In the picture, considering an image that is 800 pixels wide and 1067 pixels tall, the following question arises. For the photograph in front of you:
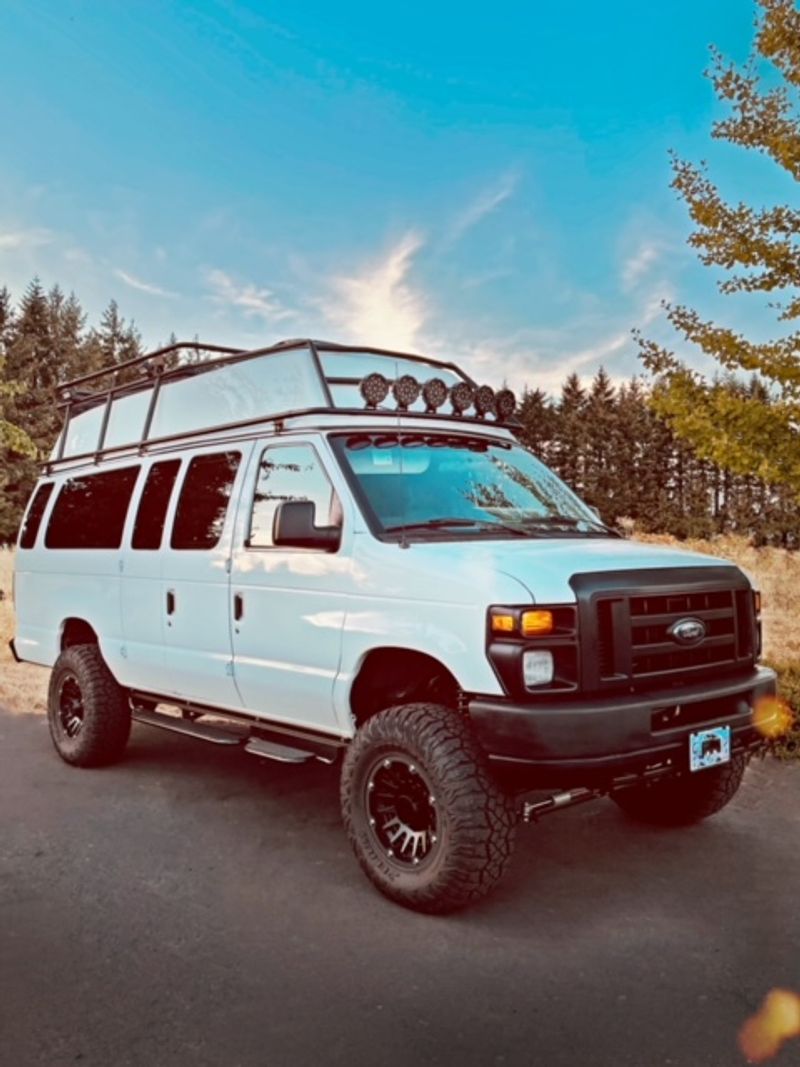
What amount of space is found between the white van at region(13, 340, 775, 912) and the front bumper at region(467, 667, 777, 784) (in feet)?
0.03

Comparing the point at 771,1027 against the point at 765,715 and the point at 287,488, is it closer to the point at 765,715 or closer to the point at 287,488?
the point at 765,715

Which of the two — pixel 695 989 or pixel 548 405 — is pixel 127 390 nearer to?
pixel 695 989

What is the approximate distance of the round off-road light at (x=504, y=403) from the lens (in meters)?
6.15

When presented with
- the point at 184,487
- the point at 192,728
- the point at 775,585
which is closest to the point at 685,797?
the point at 192,728

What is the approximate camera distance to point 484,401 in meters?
6.07

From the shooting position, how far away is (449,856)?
409 cm

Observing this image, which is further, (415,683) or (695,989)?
(415,683)

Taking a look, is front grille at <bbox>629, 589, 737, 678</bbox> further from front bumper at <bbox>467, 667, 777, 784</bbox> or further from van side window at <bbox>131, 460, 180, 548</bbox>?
van side window at <bbox>131, 460, 180, 548</bbox>

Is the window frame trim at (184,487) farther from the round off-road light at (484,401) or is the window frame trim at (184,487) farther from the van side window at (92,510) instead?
the round off-road light at (484,401)

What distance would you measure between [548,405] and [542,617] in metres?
71.8

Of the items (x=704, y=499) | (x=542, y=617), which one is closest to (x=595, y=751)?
(x=542, y=617)

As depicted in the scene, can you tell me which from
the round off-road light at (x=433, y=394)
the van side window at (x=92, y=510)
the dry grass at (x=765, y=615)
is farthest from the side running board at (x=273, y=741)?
the dry grass at (x=765, y=615)

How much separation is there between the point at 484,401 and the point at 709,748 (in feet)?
8.92

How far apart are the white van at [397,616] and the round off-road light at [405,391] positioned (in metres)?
0.01
